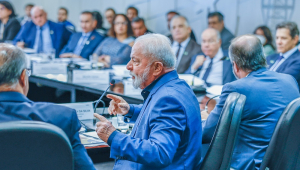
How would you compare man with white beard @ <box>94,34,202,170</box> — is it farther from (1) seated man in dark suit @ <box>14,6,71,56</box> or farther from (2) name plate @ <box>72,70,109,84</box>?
(1) seated man in dark suit @ <box>14,6,71,56</box>

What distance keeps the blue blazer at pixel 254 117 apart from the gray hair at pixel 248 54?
5.7 inches

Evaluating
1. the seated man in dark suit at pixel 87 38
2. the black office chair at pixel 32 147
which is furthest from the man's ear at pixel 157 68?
the seated man in dark suit at pixel 87 38

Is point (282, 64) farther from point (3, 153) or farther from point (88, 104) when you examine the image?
point (3, 153)

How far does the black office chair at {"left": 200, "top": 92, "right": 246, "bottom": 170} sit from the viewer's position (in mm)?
1458

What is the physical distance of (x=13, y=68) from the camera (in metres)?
1.18

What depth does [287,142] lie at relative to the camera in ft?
4.58

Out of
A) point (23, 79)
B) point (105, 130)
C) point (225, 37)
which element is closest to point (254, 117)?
point (105, 130)

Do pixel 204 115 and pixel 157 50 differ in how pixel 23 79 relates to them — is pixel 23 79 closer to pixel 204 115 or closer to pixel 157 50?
pixel 157 50

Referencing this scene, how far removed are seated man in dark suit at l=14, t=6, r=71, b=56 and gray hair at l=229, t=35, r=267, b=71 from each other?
159 inches

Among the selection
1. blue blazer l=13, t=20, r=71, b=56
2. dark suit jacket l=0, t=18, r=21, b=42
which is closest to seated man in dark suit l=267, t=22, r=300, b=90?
blue blazer l=13, t=20, r=71, b=56

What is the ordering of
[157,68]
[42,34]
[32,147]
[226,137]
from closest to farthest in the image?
[32,147], [226,137], [157,68], [42,34]

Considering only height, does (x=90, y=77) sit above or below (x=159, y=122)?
below

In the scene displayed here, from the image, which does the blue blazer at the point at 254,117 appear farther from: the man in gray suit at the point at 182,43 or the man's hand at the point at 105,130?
the man in gray suit at the point at 182,43

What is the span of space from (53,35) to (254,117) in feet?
15.0
